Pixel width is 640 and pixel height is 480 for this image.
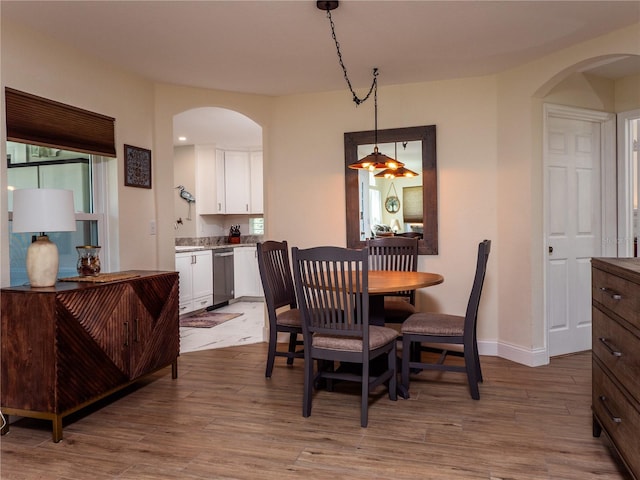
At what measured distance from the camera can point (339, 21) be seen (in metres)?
2.90

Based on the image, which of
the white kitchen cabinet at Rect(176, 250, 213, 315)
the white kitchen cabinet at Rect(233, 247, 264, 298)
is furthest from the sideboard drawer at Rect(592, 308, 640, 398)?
the white kitchen cabinet at Rect(233, 247, 264, 298)

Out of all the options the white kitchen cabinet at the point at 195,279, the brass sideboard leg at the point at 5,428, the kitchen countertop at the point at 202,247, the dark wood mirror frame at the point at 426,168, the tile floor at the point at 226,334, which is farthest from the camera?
the kitchen countertop at the point at 202,247

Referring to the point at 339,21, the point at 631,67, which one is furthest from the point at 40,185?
the point at 631,67

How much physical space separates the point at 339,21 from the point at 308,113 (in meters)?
1.72

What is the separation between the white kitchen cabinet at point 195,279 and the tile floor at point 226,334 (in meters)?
0.50

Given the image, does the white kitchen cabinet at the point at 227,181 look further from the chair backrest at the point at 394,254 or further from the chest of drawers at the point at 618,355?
the chest of drawers at the point at 618,355

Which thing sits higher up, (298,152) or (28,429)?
(298,152)

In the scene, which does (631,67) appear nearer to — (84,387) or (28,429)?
(84,387)

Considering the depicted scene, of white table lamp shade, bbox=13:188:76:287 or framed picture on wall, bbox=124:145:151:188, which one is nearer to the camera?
white table lamp shade, bbox=13:188:76:287

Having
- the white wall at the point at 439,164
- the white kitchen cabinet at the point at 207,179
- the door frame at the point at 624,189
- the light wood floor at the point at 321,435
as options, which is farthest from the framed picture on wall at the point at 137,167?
the door frame at the point at 624,189

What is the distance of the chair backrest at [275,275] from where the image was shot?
141 inches

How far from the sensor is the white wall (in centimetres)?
378

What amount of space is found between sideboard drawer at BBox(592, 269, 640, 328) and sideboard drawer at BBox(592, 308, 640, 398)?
0.21ft

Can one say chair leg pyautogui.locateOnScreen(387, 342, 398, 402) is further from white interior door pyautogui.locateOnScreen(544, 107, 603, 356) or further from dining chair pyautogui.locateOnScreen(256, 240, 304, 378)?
white interior door pyautogui.locateOnScreen(544, 107, 603, 356)
